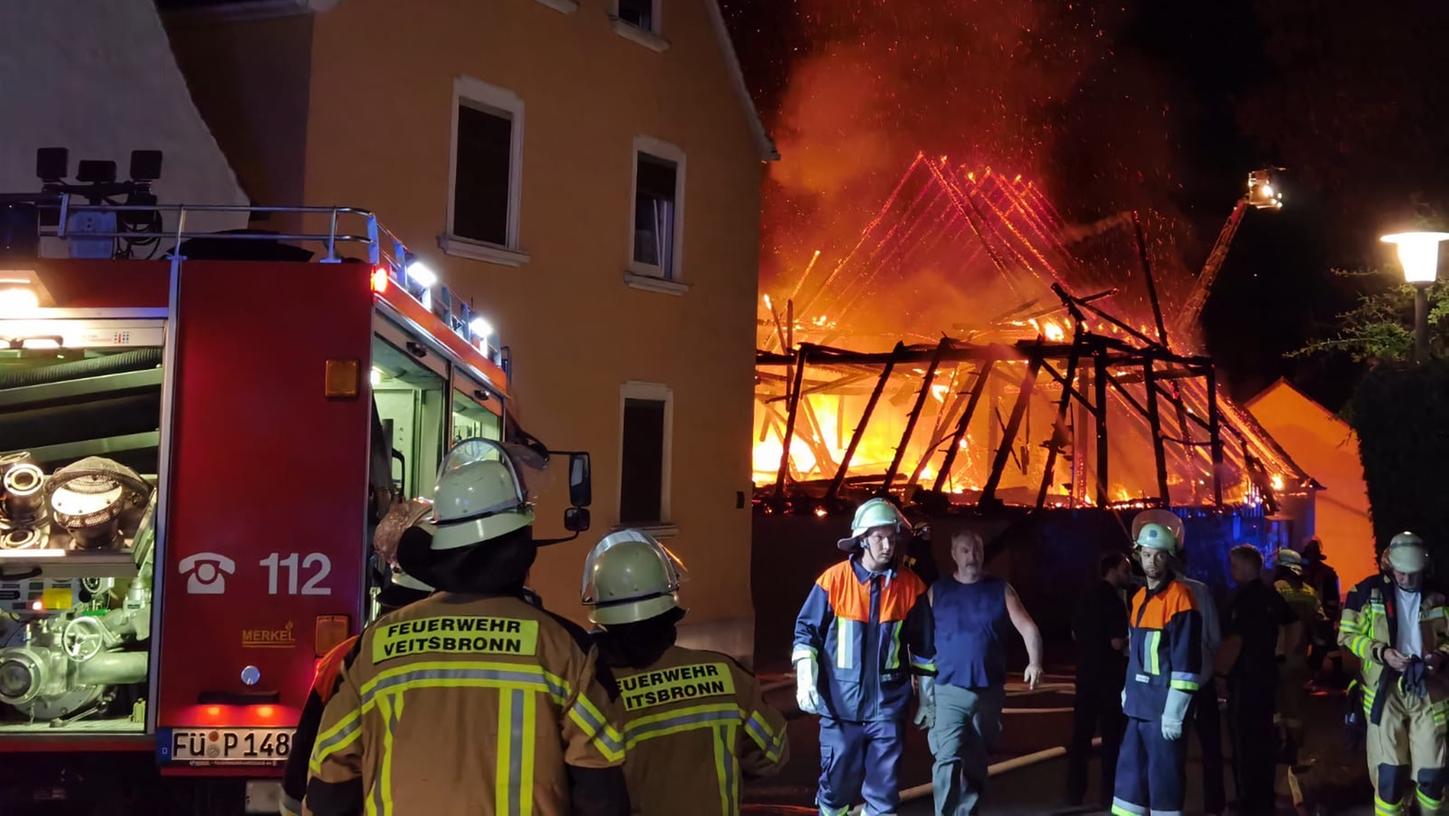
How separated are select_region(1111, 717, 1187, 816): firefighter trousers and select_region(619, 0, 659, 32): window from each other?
9.62m

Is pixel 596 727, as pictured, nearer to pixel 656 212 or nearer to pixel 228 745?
pixel 228 745

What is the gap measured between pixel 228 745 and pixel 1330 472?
29.3 meters

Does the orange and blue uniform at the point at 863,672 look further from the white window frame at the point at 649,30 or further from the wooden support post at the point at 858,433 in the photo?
the wooden support post at the point at 858,433

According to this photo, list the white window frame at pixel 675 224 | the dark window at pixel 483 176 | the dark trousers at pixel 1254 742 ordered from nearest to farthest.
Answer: the dark trousers at pixel 1254 742 → the dark window at pixel 483 176 → the white window frame at pixel 675 224

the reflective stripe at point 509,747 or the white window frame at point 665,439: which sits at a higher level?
the white window frame at point 665,439

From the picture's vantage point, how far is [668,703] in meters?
3.63

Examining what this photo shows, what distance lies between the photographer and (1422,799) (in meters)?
7.72

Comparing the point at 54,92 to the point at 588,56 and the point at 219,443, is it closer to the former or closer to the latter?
the point at 588,56

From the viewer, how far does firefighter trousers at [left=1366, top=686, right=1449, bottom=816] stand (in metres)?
7.63

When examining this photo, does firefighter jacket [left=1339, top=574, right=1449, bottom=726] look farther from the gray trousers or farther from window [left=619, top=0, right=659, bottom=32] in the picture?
window [left=619, top=0, right=659, bottom=32]

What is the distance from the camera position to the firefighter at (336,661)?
11.2 ft

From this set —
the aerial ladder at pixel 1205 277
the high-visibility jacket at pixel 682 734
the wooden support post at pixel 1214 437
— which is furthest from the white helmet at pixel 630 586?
the aerial ladder at pixel 1205 277

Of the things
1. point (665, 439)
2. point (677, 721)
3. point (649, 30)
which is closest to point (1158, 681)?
point (677, 721)

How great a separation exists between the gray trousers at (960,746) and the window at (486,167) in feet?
21.8
